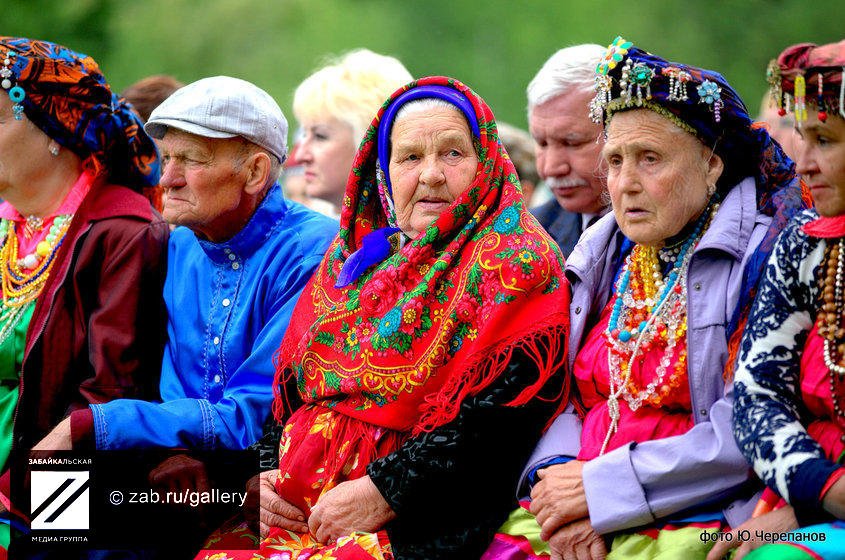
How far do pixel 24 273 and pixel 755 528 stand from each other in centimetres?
289

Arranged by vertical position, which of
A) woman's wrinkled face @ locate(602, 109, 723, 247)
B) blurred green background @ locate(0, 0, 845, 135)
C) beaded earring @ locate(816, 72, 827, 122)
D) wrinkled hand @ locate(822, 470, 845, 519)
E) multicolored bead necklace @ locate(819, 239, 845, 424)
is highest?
blurred green background @ locate(0, 0, 845, 135)

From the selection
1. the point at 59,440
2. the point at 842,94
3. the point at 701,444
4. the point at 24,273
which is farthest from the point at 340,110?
the point at 842,94

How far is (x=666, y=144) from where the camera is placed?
3.10 meters

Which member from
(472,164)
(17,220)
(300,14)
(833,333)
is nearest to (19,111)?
(17,220)

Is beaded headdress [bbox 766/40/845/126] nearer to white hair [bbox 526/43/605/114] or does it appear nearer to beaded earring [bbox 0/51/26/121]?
white hair [bbox 526/43/605/114]

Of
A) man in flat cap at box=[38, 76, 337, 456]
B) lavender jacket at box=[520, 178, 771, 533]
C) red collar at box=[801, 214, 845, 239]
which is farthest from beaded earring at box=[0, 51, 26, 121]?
red collar at box=[801, 214, 845, 239]

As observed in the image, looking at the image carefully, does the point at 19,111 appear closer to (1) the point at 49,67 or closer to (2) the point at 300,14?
(1) the point at 49,67

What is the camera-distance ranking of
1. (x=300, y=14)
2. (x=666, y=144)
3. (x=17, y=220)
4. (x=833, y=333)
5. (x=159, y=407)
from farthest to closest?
(x=300, y=14), (x=17, y=220), (x=159, y=407), (x=666, y=144), (x=833, y=333)

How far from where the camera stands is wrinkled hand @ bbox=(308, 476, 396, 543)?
10.5ft

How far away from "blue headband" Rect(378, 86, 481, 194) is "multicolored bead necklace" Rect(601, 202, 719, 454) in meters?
0.71

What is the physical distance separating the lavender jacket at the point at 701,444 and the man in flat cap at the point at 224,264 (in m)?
1.15

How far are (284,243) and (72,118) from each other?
979mm

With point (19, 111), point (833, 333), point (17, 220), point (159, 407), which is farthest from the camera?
point (17, 220)

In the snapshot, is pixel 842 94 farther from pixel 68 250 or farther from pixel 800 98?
pixel 68 250
